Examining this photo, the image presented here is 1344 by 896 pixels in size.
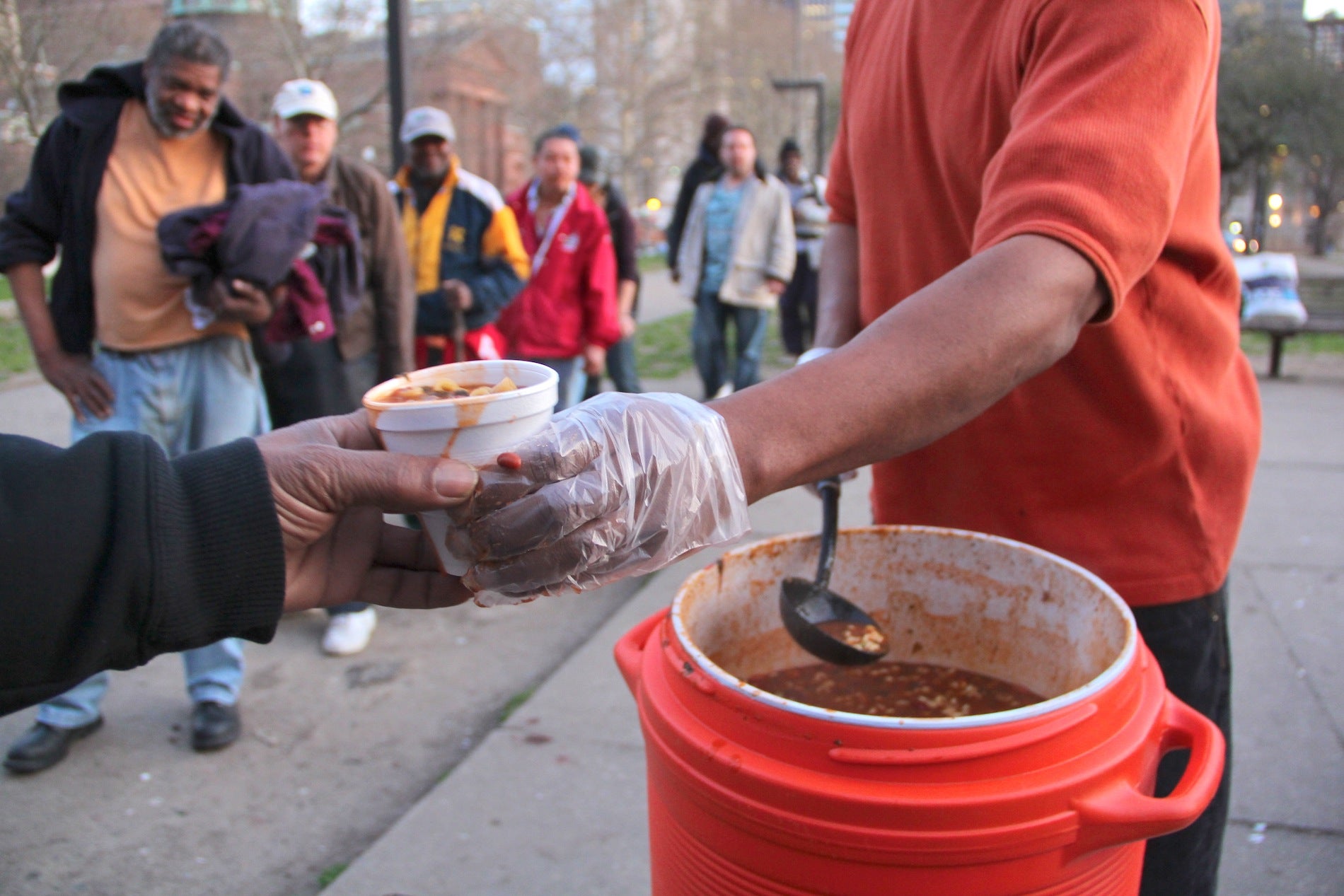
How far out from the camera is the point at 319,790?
9.73 feet

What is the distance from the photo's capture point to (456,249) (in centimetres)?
475

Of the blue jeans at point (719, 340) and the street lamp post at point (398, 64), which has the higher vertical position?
the street lamp post at point (398, 64)

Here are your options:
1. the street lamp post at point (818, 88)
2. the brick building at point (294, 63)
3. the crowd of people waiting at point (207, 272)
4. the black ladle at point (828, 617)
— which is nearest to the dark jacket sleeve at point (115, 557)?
the black ladle at point (828, 617)

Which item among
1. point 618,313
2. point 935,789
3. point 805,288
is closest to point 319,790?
point 935,789

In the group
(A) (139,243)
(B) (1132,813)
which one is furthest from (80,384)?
(B) (1132,813)

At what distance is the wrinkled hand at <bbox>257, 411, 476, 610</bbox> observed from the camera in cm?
110

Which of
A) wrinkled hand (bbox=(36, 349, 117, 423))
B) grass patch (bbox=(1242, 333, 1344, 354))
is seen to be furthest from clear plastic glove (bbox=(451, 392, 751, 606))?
grass patch (bbox=(1242, 333, 1344, 354))

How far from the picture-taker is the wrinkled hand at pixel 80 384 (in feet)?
10.4

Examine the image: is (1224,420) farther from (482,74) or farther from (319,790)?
(482,74)

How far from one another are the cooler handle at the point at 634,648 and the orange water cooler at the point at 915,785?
27 millimetres

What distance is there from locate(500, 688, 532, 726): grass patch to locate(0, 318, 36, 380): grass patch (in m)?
6.34

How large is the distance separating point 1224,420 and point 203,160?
317cm

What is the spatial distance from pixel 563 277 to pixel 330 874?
3.46 metres

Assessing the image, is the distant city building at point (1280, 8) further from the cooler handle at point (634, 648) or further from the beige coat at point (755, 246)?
the cooler handle at point (634, 648)
